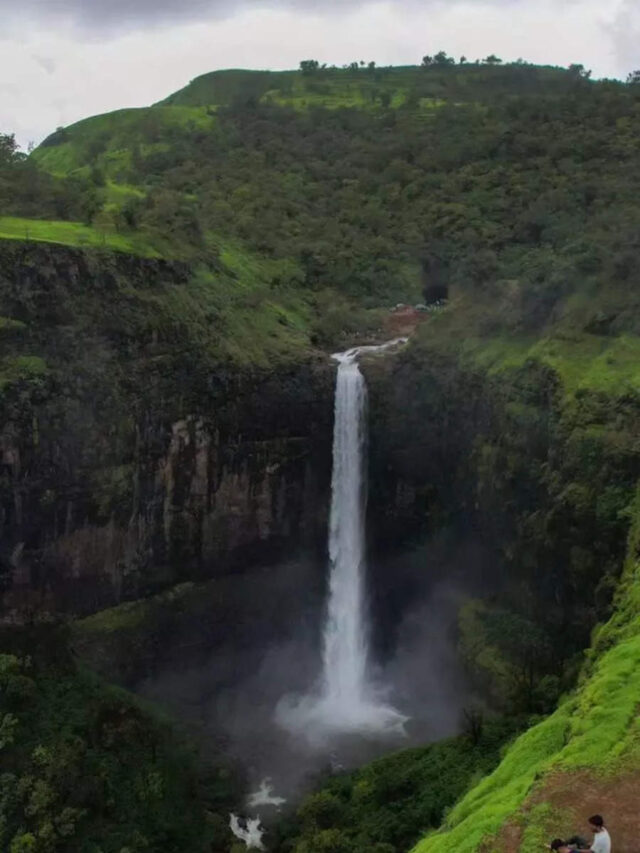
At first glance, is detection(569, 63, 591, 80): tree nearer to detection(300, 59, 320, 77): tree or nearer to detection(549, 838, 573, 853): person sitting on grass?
detection(300, 59, 320, 77): tree

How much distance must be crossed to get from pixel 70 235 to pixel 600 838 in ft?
86.3

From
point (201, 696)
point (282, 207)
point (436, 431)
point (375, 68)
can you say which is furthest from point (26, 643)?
point (375, 68)

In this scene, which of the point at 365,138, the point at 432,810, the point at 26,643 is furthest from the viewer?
the point at 365,138

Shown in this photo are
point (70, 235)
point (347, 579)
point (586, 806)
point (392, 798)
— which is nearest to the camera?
point (586, 806)

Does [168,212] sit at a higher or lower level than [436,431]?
higher

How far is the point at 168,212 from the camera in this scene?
36469 millimetres

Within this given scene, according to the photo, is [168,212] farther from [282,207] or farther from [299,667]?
[299,667]

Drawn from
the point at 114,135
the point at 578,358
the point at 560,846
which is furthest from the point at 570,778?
the point at 114,135

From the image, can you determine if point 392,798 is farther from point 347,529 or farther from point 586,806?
point 347,529

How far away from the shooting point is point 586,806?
10938 mm

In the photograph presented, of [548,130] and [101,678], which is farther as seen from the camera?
[548,130]

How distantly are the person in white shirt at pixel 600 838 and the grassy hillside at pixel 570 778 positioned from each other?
694 mm

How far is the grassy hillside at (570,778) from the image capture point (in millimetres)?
10719

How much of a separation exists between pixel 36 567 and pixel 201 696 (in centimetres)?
731
